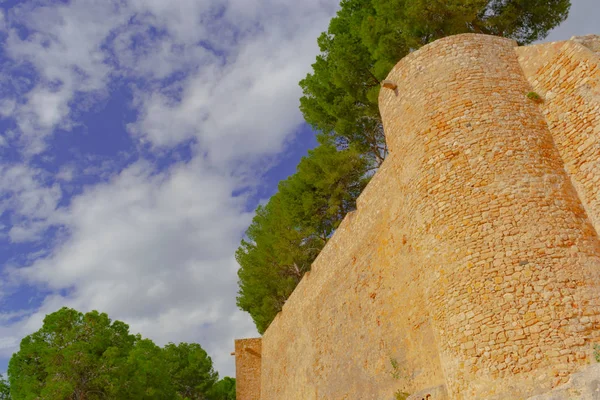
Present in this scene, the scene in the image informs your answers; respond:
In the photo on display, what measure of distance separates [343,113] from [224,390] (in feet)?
87.8

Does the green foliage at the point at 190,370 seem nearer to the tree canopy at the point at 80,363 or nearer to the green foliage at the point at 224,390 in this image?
the green foliage at the point at 224,390

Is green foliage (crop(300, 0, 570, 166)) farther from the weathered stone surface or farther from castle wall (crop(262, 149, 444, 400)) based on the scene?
A: the weathered stone surface

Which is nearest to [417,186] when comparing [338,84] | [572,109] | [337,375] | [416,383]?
[572,109]

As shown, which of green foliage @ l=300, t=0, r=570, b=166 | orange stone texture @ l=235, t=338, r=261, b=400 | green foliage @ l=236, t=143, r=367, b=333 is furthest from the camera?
orange stone texture @ l=235, t=338, r=261, b=400

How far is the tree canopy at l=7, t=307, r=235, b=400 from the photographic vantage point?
49.0 ft

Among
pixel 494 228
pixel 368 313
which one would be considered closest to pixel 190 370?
pixel 368 313

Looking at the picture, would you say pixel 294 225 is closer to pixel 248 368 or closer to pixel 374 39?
pixel 248 368

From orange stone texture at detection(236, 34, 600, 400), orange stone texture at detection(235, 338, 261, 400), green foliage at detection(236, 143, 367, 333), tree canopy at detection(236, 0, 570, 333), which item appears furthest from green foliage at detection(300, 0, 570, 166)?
orange stone texture at detection(235, 338, 261, 400)

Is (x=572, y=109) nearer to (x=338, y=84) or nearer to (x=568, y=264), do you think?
(x=568, y=264)

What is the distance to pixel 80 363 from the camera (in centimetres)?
1520

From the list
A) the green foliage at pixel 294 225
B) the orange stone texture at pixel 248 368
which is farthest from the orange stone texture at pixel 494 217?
the orange stone texture at pixel 248 368

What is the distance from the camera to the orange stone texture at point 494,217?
17.2ft

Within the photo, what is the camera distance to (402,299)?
28.1 ft

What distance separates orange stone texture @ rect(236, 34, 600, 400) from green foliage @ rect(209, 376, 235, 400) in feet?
82.8
